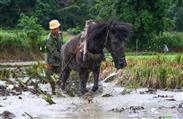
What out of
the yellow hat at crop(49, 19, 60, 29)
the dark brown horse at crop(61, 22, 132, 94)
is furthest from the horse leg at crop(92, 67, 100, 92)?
the yellow hat at crop(49, 19, 60, 29)

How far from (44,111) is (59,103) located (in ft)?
4.75

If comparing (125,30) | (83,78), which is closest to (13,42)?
(83,78)

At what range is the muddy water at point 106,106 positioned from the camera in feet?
35.9

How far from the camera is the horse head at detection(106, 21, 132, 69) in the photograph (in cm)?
1318

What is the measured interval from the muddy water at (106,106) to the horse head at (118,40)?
3.04ft

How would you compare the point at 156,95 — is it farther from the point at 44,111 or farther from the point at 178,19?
the point at 178,19

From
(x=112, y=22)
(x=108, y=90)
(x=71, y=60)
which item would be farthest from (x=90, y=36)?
(x=108, y=90)

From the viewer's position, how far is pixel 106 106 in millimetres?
12469

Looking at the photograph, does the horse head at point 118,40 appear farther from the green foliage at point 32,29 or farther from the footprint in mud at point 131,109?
the green foliage at point 32,29

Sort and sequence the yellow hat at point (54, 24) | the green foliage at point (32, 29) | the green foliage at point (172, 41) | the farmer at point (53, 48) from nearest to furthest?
1. the yellow hat at point (54, 24)
2. the farmer at point (53, 48)
3. the green foliage at point (32, 29)
4. the green foliage at point (172, 41)

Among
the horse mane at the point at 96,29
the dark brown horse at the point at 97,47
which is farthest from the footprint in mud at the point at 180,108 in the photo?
the horse mane at the point at 96,29

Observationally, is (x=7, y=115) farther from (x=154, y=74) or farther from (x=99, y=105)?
(x=154, y=74)

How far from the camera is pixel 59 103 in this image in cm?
1318

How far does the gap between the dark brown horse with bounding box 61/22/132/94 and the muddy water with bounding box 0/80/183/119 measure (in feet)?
2.47
